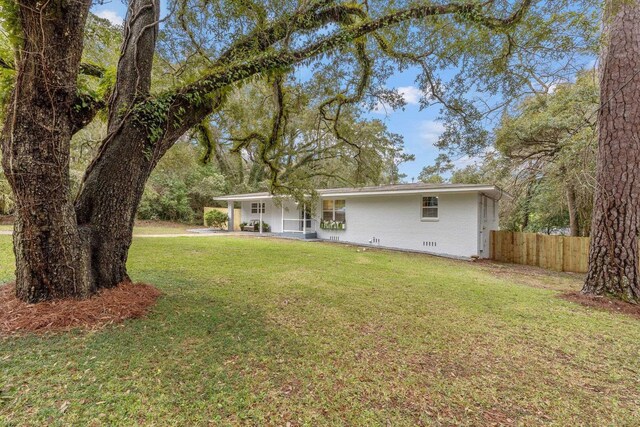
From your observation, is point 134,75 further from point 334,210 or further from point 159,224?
point 159,224

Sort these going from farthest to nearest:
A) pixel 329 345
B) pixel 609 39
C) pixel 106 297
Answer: pixel 609 39, pixel 106 297, pixel 329 345

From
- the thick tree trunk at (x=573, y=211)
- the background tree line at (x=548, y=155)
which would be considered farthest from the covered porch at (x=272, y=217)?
the thick tree trunk at (x=573, y=211)

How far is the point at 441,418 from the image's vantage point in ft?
6.55

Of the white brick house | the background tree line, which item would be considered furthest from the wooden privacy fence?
the background tree line

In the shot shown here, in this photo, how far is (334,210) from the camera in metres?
15.3

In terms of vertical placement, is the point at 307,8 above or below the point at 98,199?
above

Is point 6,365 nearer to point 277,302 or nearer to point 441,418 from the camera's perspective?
point 277,302

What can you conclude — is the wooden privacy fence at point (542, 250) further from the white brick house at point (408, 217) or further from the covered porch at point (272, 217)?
the covered porch at point (272, 217)

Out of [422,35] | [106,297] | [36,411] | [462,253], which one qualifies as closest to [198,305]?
[106,297]

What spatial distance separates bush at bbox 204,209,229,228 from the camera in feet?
66.1

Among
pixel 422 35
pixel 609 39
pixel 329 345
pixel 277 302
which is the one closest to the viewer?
pixel 329 345

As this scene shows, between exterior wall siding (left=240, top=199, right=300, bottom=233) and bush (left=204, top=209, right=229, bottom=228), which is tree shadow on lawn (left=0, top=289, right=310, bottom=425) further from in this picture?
bush (left=204, top=209, right=229, bottom=228)

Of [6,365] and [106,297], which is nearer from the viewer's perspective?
[6,365]

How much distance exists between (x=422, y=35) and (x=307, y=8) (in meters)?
2.39
